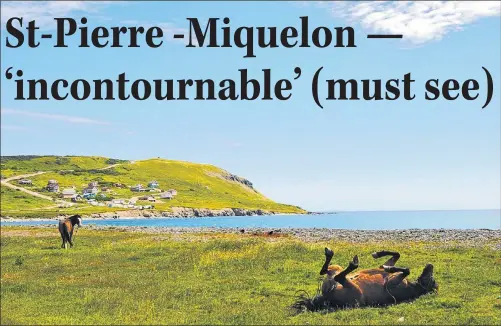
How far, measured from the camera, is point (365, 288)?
17.0 m

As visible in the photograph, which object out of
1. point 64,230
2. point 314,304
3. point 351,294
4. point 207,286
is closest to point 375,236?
point 64,230

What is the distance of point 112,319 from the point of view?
610 inches

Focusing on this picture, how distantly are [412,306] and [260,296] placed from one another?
18.5ft

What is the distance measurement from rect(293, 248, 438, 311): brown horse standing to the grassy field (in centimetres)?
44

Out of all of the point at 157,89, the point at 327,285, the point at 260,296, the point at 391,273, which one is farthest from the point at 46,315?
the point at 157,89

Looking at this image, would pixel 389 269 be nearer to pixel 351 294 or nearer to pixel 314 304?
pixel 351 294

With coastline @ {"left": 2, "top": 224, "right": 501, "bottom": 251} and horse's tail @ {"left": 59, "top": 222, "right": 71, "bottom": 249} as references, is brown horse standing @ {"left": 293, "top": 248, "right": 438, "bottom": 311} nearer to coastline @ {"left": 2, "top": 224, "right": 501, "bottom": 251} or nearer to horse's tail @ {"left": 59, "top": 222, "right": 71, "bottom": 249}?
coastline @ {"left": 2, "top": 224, "right": 501, "bottom": 251}

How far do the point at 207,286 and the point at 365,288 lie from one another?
7281mm

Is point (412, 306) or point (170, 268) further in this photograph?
point (170, 268)

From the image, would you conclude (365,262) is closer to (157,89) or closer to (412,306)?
(412,306)

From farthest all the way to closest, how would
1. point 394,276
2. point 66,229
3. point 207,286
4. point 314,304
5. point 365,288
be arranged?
point 66,229
point 207,286
point 394,276
point 365,288
point 314,304

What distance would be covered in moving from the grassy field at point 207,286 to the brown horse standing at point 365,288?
438mm

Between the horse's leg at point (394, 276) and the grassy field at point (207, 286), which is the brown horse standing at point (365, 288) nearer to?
the horse's leg at point (394, 276)

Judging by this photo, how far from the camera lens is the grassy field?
15.6 meters
